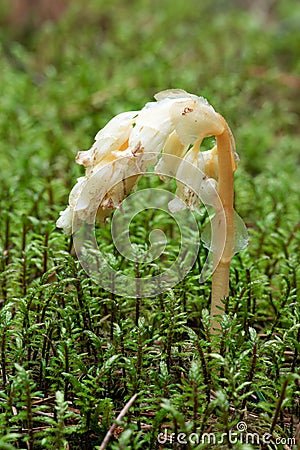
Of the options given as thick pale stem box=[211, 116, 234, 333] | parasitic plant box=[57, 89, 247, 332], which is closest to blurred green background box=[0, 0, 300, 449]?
thick pale stem box=[211, 116, 234, 333]

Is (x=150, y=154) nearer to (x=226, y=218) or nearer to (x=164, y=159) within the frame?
(x=164, y=159)

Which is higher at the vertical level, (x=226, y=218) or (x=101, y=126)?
(x=101, y=126)

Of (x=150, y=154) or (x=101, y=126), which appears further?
(x=101, y=126)

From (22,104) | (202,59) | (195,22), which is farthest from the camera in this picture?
(195,22)

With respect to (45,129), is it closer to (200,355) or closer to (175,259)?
(175,259)

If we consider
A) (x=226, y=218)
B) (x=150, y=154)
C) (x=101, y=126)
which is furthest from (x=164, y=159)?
(x=101, y=126)

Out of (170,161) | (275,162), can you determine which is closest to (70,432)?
(170,161)

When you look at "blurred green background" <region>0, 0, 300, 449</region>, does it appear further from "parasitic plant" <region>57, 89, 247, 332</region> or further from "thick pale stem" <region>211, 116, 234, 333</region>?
"parasitic plant" <region>57, 89, 247, 332</region>
